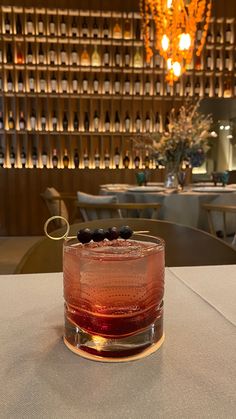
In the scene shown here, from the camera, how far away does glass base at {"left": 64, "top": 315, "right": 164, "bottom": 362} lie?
408mm

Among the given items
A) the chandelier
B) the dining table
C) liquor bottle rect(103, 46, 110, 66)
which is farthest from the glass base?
liquor bottle rect(103, 46, 110, 66)

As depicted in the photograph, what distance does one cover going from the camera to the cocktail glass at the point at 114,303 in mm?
416

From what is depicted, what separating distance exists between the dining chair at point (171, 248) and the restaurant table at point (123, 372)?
46cm

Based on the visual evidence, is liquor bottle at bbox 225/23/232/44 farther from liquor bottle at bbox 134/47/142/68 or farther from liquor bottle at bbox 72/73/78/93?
liquor bottle at bbox 72/73/78/93

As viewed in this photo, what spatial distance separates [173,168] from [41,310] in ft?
10.3

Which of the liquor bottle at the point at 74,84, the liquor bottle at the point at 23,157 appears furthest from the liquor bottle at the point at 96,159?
the liquor bottle at the point at 23,157

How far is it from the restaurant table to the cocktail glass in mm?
16

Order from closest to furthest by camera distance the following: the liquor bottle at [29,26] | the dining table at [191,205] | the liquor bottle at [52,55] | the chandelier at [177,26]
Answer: the dining table at [191,205], the chandelier at [177,26], the liquor bottle at [29,26], the liquor bottle at [52,55]

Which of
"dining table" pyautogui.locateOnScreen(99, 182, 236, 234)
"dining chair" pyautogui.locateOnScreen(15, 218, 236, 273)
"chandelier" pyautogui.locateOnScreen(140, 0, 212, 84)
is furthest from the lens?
"chandelier" pyautogui.locateOnScreen(140, 0, 212, 84)

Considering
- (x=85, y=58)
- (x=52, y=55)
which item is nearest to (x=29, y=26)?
(x=52, y=55)

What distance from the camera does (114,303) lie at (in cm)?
43

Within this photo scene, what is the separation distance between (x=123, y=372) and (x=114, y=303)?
0.25ft

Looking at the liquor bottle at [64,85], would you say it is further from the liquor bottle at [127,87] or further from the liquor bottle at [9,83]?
the liquor bottle at [127,87]

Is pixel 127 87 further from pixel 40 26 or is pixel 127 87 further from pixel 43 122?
pixel 40 26
